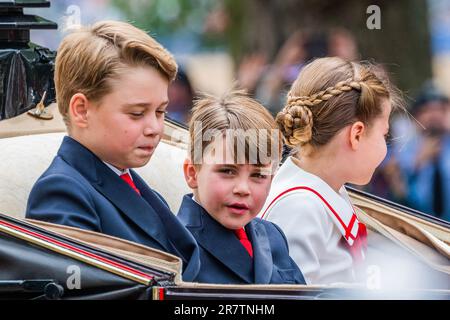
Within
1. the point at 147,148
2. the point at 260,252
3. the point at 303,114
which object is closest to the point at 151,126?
the point at 147,148

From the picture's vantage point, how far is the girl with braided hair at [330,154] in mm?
Answer: 2945

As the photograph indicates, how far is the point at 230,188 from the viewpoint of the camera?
8.87 ft

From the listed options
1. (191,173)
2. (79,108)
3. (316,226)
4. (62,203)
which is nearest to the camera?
(62,203)

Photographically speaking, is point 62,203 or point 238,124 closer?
point 62,203

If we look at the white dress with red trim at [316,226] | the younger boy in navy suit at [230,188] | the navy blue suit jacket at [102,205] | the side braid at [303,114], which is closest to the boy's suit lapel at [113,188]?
the navy blue suit jacket at [102,205]

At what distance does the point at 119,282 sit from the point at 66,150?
41 centimetres

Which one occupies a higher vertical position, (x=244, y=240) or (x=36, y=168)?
(x=36, y=168)

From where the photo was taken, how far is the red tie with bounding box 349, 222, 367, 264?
299 cm

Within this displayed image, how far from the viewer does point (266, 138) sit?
2.76m

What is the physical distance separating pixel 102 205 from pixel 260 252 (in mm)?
376

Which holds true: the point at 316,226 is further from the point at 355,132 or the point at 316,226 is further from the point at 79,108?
the point at 79,108

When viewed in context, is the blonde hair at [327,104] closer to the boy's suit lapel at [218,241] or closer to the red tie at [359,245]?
the red tie at [359,245]
